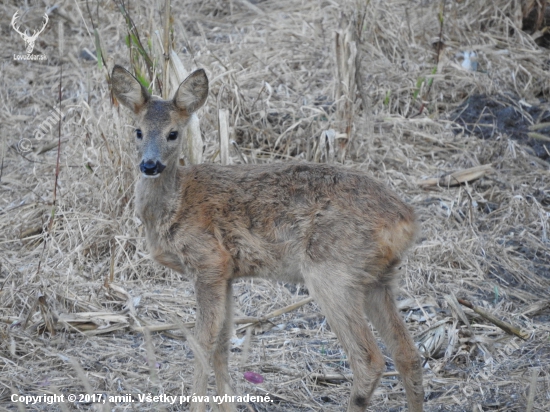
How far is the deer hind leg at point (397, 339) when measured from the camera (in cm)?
480

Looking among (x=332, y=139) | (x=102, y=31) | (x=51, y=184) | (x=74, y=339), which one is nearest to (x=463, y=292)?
(x=332, y=139)

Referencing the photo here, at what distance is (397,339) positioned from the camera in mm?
4898

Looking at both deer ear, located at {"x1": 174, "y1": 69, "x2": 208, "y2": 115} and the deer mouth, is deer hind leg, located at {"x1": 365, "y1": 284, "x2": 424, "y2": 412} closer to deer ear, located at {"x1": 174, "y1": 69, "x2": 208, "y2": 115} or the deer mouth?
the deer mouth

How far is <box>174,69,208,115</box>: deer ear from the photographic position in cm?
522

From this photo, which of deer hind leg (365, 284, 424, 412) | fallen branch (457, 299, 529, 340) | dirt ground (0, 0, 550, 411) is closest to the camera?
deer hind leg (365, 284, 424, 412)

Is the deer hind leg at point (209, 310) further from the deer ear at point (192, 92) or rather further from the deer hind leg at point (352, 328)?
the deer ear at point (192, 92)

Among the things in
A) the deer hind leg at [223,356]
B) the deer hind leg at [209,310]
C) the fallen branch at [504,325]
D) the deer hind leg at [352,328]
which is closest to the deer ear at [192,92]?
the deer hind leg at [209,310]

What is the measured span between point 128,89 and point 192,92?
405 millimetres

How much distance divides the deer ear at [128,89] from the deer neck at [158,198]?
456 mm

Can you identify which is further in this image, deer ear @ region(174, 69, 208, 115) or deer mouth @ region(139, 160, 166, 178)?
deer ear @ region(174, 69, 208, 115)

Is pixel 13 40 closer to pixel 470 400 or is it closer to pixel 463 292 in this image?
pixel 463 292

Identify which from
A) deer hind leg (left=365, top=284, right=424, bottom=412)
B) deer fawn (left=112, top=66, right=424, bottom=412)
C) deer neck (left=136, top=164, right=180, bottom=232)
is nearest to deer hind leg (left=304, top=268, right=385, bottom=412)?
deer fawn (left=112, top=66, right=424, bottom=412)

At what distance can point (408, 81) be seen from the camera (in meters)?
8.86

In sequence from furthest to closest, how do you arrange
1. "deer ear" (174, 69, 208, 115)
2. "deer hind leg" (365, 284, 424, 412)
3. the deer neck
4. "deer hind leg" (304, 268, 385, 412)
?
"deer ear" (174, 69, 208, 115), the deer neck, "deer hind leg" (365, 284, 424, 412), "deer hind leg" (304, 268, 385, 412)
